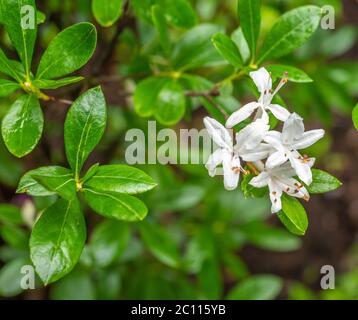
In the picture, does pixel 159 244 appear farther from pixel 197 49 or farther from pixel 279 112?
pixel 279 112

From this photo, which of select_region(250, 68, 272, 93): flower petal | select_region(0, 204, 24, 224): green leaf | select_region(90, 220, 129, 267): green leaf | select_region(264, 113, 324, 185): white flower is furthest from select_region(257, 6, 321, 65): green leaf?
select_region(0, 204, 24, 224): green leaf

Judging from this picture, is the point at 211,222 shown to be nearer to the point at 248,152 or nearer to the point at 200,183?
the point at 200,183

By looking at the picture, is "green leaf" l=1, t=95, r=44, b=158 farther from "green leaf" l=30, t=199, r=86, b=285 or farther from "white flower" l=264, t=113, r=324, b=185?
"white flower" l=264, t=113, r=324, b=185

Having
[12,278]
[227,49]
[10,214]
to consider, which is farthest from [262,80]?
[12,278]

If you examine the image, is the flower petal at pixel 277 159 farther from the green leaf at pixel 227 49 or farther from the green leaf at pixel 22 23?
the green leaf at pixel 22 23

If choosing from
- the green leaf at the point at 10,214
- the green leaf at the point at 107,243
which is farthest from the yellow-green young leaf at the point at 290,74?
the green leaf at the point at 10,214
